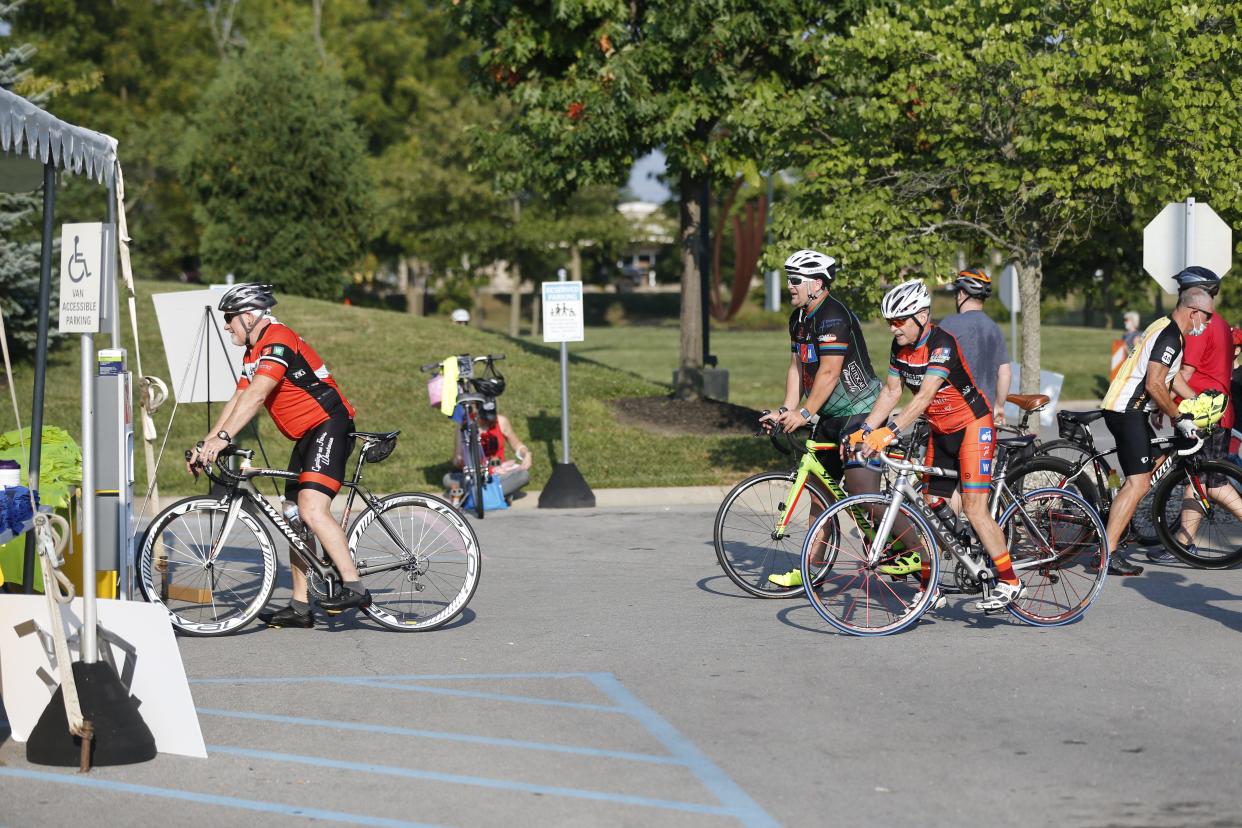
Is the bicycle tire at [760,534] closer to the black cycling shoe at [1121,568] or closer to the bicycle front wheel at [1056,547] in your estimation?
the bicycle front wheel at [1056,547]

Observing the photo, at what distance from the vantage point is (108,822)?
5.33 m

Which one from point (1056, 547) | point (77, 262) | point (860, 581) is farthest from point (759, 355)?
point (77, 262)

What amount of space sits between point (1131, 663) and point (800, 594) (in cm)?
240

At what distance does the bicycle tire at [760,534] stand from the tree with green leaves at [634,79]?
10.7 meters

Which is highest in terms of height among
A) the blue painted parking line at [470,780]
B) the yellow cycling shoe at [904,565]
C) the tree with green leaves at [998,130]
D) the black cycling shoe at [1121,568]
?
the tree with green leaves at [998,130]

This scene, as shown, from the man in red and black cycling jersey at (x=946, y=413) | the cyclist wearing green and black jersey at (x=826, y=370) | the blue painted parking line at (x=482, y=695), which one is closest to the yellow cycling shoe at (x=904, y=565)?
the man in red and black cycling jersey at (x=946, y=413)

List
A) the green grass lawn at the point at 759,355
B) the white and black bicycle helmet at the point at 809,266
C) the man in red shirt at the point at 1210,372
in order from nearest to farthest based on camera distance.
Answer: the white and black bicycle helmet at the point at 809,266
the man in red shirt at the point at 1210,372
the green grass lawn at the point at 759,355

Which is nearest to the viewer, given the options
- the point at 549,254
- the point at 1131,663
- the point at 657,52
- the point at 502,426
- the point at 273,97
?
the point at 1131,663

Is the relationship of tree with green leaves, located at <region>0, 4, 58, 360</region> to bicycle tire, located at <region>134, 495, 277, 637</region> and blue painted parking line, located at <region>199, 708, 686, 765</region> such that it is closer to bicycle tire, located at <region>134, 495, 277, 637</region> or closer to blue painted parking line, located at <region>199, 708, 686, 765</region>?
bicycle tire, located at <region>134, 495, 277, 637</region>

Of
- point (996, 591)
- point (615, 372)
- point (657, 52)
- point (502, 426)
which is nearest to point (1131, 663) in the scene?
point (996, 591)

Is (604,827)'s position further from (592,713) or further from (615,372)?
(615,372)

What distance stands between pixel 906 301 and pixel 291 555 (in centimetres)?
352

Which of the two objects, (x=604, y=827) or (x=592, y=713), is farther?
(x=592, y=713)

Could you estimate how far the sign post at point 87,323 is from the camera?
19.9 feet
